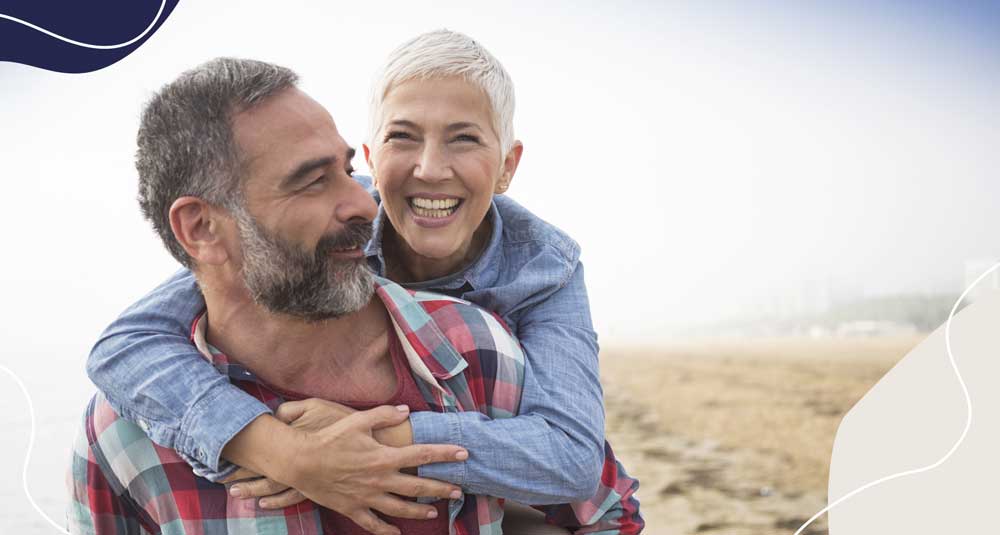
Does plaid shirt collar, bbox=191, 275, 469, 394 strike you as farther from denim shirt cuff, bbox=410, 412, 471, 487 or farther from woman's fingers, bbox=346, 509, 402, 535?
woman's fingers, bbox=346, 509, 402, 535

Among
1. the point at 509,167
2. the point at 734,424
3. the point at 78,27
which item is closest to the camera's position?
the point at 509,167

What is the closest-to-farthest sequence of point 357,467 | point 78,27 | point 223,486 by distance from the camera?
point 357,467 < point 223,486 < point 78,27

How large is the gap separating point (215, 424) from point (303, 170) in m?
0.36

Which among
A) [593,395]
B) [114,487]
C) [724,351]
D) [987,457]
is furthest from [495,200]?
[724,351]

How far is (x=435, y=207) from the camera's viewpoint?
5.78 ft

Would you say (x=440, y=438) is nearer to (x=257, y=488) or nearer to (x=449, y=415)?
(x=449, y=415)

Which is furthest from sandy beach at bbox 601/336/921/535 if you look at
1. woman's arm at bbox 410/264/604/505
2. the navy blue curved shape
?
woman's arm at bbox 410/264/604/505

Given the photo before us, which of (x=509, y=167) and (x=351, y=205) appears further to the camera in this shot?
(x=509, y=167)

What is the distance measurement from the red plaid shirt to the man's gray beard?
106 mm

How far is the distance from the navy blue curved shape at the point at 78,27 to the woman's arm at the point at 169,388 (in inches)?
54.1

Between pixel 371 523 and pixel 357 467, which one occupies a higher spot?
pixel 357 467

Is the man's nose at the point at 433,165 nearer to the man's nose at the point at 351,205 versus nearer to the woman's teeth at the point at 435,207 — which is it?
the woman's teeth at the point at 435,207

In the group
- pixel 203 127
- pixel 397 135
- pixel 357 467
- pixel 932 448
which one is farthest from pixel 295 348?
pixel 932 448

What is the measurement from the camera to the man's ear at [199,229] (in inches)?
56.4
